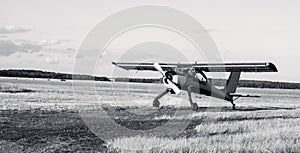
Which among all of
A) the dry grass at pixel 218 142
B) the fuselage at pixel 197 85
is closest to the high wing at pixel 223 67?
the fuselage at pixel 197 85

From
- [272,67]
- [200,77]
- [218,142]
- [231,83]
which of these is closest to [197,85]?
[200,77]

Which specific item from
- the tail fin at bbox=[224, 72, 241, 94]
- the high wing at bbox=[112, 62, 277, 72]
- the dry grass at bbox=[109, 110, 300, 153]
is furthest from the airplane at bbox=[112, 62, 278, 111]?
the dry grass at bbox=[109, 110, 300, 153]

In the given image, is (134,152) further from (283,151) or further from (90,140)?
(283,151)

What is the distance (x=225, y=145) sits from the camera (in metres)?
12.0

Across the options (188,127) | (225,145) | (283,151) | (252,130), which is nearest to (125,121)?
(188,127)

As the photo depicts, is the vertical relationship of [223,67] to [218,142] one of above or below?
above

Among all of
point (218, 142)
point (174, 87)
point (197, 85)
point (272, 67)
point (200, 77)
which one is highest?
point (272, 67)

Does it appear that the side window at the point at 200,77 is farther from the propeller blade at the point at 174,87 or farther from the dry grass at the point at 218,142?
the dry grass at the point at 218,142

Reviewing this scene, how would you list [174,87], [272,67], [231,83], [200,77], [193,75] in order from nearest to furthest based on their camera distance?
[272,67] < [174,87] < [193,75] < [200,77] < [231,83]

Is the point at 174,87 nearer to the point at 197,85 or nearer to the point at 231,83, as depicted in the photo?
the point at 197,85

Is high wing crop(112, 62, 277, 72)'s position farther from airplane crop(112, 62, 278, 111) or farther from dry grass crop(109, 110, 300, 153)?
dry grass crop(109, 110, 300, 153)

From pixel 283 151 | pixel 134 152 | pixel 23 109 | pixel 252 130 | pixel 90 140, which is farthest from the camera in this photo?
pixel 23 109

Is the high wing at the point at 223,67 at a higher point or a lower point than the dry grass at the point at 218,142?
higher

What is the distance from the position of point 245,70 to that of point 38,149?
19.0m
